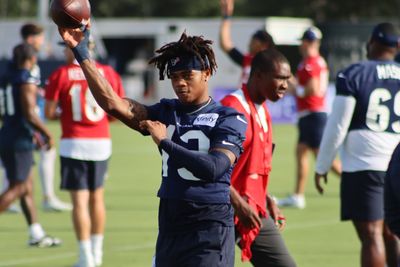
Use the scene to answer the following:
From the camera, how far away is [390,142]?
8188mm

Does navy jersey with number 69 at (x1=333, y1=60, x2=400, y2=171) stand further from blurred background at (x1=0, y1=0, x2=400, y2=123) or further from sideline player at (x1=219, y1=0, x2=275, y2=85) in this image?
blurred background at (x1=0, y1=0, x2=400, y2=123)

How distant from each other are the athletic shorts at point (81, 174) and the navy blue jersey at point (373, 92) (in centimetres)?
283

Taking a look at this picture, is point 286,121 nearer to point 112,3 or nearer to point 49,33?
point 49,33

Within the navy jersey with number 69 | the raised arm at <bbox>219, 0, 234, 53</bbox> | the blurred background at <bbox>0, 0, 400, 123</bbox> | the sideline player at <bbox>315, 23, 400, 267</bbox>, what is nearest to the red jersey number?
the raised arm at <bbox>219, 0, 234, 53</bbox>

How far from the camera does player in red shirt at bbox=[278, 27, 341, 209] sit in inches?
547

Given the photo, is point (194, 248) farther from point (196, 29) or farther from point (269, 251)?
point (196, 29)

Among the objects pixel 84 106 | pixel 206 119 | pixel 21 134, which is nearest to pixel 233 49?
pixel 21 134

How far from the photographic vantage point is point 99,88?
234 inches

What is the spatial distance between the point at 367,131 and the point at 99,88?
2952 millimetres

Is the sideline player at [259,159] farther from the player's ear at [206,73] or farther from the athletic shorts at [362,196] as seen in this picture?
the player's ear at [206,73]

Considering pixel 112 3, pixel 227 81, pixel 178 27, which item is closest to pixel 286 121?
pixel 227 81

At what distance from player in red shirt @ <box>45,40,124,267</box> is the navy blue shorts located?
4.01m

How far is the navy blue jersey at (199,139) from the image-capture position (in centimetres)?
594

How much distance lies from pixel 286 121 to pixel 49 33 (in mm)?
11753
